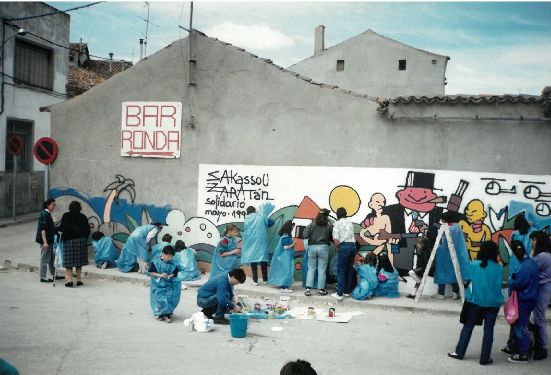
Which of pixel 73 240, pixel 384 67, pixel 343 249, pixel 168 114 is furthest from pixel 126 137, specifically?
pixel 384 67

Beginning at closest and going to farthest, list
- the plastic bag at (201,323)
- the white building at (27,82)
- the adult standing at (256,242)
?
the plastic bag at (201,323) < the adult standing at (256,242) < the white building at (27,82)

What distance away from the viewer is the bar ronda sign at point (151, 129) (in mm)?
12750

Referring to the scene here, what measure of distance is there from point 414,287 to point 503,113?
4.14 metres

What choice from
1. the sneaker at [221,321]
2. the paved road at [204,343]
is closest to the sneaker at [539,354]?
the paved road at [204,343]

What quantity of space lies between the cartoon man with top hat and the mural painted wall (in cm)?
2

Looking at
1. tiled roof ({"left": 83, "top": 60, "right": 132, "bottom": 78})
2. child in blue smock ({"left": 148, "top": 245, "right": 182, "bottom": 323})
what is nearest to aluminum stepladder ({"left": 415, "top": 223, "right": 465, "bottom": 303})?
child in blue smock ({"left": 148, "top": 245, "right": 182, "bottom": 323})

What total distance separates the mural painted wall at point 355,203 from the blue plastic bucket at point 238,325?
13.8ft

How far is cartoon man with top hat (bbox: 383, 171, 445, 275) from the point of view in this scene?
10.7 meters

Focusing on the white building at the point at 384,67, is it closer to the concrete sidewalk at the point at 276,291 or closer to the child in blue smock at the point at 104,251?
the concrete sidewalk at the point at 276,291

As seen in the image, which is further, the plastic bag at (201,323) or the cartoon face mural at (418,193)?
the cartoon face mural at (418,193)

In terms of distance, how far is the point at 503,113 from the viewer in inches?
405

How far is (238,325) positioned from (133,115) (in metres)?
7.58

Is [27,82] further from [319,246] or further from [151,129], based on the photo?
[319,246]

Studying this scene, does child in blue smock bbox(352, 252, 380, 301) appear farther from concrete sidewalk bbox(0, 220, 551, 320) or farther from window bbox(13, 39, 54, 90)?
window bbox(13, 39, 54, 90)
